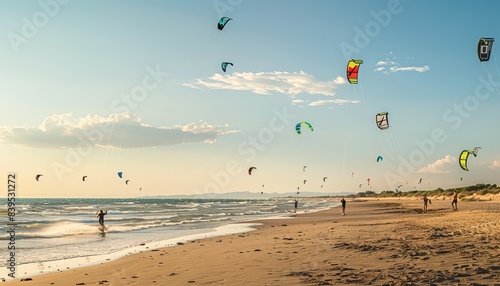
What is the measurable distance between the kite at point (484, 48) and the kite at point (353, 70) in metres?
8.02

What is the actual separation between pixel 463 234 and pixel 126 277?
36.3ft

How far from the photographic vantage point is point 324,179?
90812mm

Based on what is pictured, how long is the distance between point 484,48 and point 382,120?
11253mm

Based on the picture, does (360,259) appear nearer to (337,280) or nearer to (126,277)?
(337,280)

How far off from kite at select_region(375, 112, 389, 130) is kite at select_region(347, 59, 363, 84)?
14.9 ft

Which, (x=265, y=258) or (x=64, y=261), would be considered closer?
(x=265, y=258)

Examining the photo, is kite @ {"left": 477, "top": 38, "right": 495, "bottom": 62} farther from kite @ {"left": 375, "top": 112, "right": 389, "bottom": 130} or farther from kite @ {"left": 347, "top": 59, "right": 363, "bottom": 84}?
kite @ {"left": 375, "top": 112, "right": 389, "bottom": 130}

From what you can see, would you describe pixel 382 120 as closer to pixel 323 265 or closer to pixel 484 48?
pixel 484 48

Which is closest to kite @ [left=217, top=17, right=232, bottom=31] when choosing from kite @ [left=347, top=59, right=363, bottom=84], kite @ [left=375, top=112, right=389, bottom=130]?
kite @ [left=347, top=59, right=363, bottom=84]

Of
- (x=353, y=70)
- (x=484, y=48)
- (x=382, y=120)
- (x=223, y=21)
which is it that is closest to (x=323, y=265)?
(x=484, y=48)

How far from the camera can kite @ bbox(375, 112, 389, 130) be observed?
94.4 feet

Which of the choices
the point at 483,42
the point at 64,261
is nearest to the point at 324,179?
the point at 483,42

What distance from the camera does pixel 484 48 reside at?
18.2m

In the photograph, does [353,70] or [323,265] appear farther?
[353,70]
